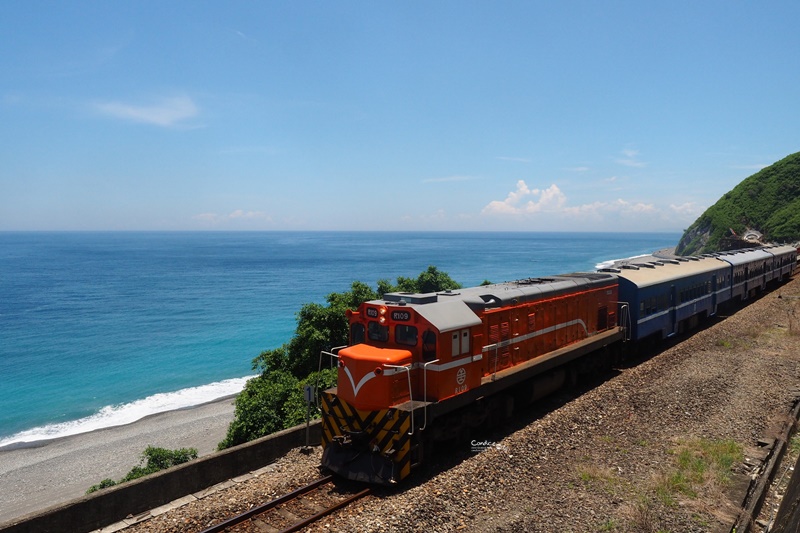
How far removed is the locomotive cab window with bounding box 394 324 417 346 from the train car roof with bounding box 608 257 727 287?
453 inches

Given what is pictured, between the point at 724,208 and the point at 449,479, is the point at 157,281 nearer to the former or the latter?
the point at 449,479

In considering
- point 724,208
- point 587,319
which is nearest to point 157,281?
point 587,319

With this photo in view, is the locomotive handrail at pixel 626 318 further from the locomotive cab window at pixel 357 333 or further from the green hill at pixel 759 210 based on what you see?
the green hill at pixel 759 210

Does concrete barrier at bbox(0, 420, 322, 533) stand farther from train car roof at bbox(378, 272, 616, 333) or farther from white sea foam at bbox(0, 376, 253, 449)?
white sea foam at bbox(0, 376, 253, 449)

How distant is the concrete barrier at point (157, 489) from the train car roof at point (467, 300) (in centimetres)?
408

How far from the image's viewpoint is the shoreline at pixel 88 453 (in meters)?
22.6

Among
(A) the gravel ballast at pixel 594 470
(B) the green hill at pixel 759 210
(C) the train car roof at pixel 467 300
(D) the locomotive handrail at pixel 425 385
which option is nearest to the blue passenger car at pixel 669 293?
(A) the gravel ballast at pixel 594 470

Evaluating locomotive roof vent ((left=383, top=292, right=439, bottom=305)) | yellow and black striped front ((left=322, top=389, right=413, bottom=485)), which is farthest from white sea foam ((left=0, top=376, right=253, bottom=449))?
locomotive roof vent ((left=383, top=292, right=439, bottom=305))

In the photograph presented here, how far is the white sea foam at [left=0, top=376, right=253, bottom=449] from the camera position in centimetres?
3038

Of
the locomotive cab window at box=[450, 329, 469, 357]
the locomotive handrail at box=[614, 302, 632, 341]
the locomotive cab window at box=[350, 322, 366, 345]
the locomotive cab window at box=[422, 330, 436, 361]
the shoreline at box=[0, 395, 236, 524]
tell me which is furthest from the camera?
the shoreline at box=[0, 395, 236, 524]

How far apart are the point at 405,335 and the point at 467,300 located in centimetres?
208

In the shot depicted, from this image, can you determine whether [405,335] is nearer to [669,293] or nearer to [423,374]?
[423,374]

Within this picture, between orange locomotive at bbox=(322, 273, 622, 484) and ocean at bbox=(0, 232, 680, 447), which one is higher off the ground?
orange locomotive at bbox=(322, 273, 622, 484)

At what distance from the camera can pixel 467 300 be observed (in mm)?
11727
